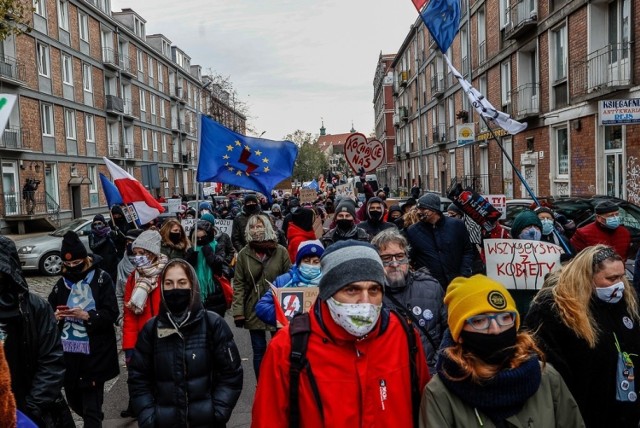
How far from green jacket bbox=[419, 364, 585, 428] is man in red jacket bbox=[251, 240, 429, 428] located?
5.2 inches

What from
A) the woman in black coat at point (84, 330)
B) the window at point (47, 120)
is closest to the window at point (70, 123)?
the window at point (47, 120)

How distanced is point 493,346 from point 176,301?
205 cm

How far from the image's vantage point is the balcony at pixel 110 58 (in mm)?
40312

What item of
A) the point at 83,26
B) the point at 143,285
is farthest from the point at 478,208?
the point at 83,26

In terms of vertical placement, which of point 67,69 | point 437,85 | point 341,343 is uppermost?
point 67,69

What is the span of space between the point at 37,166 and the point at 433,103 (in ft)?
86.4

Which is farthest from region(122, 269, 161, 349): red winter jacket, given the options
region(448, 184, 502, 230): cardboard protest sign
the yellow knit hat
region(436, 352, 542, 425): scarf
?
region(448, 184, 502, 230): cardboard protest sign

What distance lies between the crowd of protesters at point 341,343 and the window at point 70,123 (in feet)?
104

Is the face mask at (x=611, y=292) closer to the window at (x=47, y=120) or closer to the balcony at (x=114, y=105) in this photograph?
the window at (x=47, y=120)

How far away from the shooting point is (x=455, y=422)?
2436mm

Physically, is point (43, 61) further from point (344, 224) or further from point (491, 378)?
point (491, 378)

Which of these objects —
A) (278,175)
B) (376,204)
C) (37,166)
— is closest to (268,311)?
(376,204)

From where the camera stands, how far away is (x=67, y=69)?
3484 cm

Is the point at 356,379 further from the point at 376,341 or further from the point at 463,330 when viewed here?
the point at 463,330
